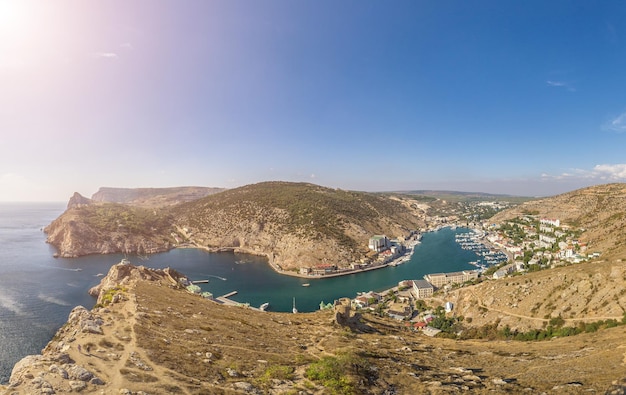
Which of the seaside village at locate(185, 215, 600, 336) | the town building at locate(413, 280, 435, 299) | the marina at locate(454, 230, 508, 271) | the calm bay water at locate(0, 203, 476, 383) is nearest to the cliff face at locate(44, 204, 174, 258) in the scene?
the calm bay water at locate(0, 203, 476, 383)

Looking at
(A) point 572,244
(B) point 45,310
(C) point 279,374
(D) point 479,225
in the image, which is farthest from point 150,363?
(D) point 479,225

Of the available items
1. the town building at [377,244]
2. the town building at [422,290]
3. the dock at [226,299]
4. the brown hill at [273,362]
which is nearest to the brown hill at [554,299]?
the brown hill at [273,362]

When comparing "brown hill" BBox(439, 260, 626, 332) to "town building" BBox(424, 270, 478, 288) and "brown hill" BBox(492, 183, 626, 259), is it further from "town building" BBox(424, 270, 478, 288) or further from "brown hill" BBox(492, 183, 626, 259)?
"brown hill" BBox(492, 183, 626, 259)

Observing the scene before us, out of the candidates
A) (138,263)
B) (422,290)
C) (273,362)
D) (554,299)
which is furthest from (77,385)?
(138,263)

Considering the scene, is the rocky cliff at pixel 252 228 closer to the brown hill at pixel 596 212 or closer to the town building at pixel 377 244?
the town building at pixel 377 244

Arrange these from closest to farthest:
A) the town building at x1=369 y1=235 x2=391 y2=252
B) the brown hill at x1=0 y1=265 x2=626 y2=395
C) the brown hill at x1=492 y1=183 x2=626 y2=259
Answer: the brown hill at x1=0 y1=265 x2=626 y2=395 → the brown hill at x1=492 y1=183 x2=626 y2=259 → the town building at x1=369 y1=235 x2=391 y2=252
